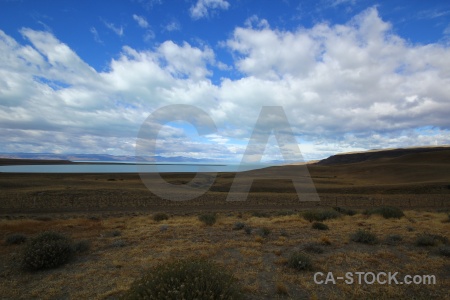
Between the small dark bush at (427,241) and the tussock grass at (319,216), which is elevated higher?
the small dark bush at (427,241)

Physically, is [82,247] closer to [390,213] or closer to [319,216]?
[319,216]

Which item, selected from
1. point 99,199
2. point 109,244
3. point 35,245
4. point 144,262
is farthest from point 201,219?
point 99,199

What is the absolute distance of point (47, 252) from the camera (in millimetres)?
8875

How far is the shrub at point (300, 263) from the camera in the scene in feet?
26.6

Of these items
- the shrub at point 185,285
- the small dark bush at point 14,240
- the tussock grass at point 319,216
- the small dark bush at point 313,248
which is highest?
the shrub at point 185,285

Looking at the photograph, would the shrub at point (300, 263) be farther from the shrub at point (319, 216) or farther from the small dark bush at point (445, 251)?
the shrub at point (319, 216)

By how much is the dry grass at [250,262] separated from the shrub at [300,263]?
0.64ft

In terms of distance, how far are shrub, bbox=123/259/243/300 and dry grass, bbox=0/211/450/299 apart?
180cm

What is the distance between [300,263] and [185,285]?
179 inches

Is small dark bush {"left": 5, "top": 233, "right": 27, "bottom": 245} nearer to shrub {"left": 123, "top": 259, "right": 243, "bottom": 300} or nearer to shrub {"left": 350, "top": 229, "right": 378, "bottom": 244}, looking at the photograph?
shrub {"left": 123, "top": 259, "right": 243, "bottom": 300}

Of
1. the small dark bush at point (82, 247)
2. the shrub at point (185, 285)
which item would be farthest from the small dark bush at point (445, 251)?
Result: the small dark bush at point (82, 247)

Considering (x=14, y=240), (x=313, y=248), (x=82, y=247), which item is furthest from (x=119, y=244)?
(x=313, y=248)

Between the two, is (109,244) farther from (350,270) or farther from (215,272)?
(350,270)

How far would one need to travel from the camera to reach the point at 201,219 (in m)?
17.7
